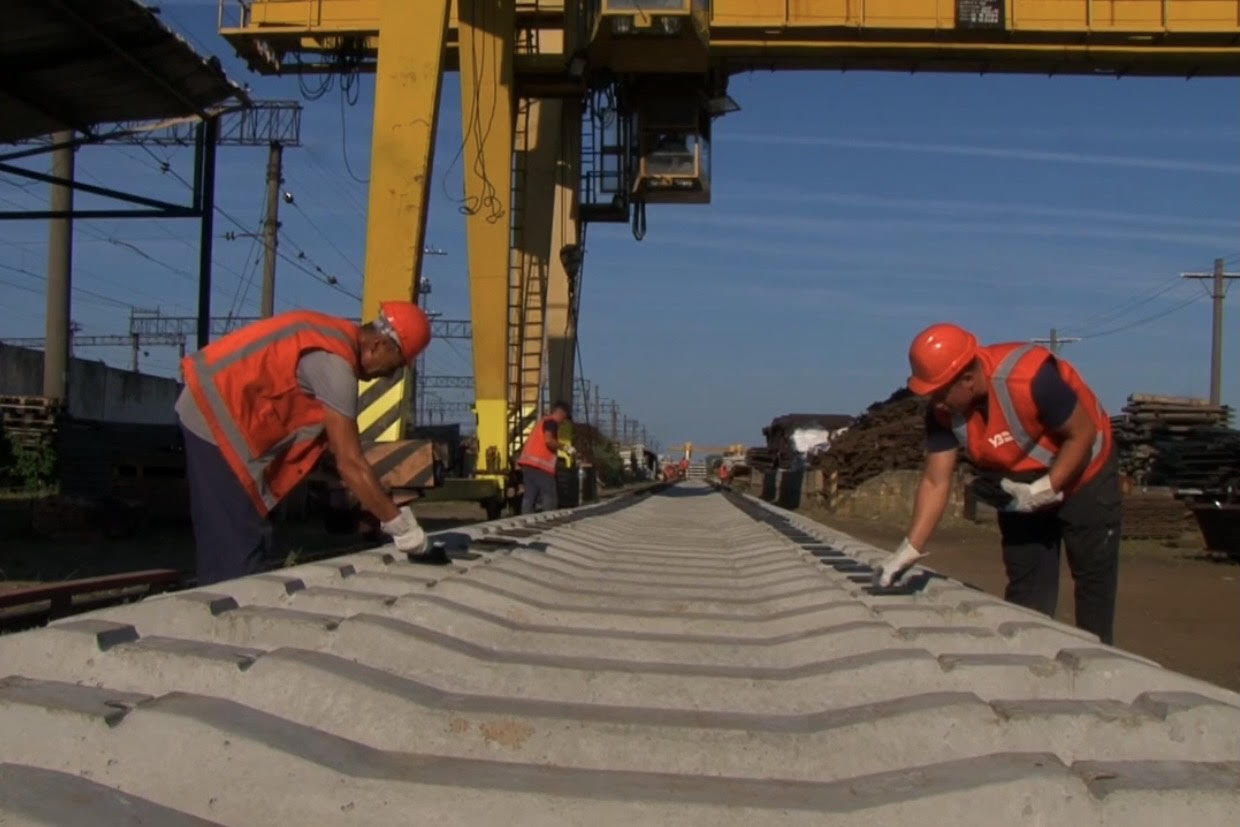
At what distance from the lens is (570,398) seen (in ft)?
65.4

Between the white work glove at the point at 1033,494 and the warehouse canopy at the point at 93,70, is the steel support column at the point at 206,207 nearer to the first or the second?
the warehouse canopy at the point at 93,70

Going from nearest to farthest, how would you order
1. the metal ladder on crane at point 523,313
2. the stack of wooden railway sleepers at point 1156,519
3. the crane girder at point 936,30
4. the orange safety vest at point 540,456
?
the orange safety vest at point 540,456
the metal ladder on crane at point 523,313
the crane girder at point 936,30
the stack of wooden railway sleepers at point 1156,519

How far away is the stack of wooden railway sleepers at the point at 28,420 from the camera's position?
2016 centimetres

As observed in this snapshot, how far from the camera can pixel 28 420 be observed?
2061cm

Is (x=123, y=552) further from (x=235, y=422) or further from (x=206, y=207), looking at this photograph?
(x=235, y=422)

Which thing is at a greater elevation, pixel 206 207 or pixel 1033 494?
pixel 206 207

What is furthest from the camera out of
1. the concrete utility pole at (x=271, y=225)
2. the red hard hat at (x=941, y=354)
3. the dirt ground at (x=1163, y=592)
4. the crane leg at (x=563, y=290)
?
the concrete utility pole at (x=271, y=225)

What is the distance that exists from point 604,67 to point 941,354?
1284cm

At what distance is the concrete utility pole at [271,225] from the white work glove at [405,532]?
30391mm

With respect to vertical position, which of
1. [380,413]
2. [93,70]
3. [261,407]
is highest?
[93,70]

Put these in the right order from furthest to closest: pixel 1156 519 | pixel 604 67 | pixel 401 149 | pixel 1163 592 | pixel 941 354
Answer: pixel 1156 519
pixel 604 67
pixel 1163 592
pixel 401 149
pixel 941 354

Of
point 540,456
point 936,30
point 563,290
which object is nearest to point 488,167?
point 540,456

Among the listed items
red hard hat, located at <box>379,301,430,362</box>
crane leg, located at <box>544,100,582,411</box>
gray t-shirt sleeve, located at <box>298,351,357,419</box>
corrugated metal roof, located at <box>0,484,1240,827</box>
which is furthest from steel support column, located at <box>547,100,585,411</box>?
corrugated metal roof, located at <box>0,484,1240,827</box>

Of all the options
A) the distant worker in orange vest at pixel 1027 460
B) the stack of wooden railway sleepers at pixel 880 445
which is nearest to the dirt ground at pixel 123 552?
the distant worker in orange vest at pixel 1027 460
